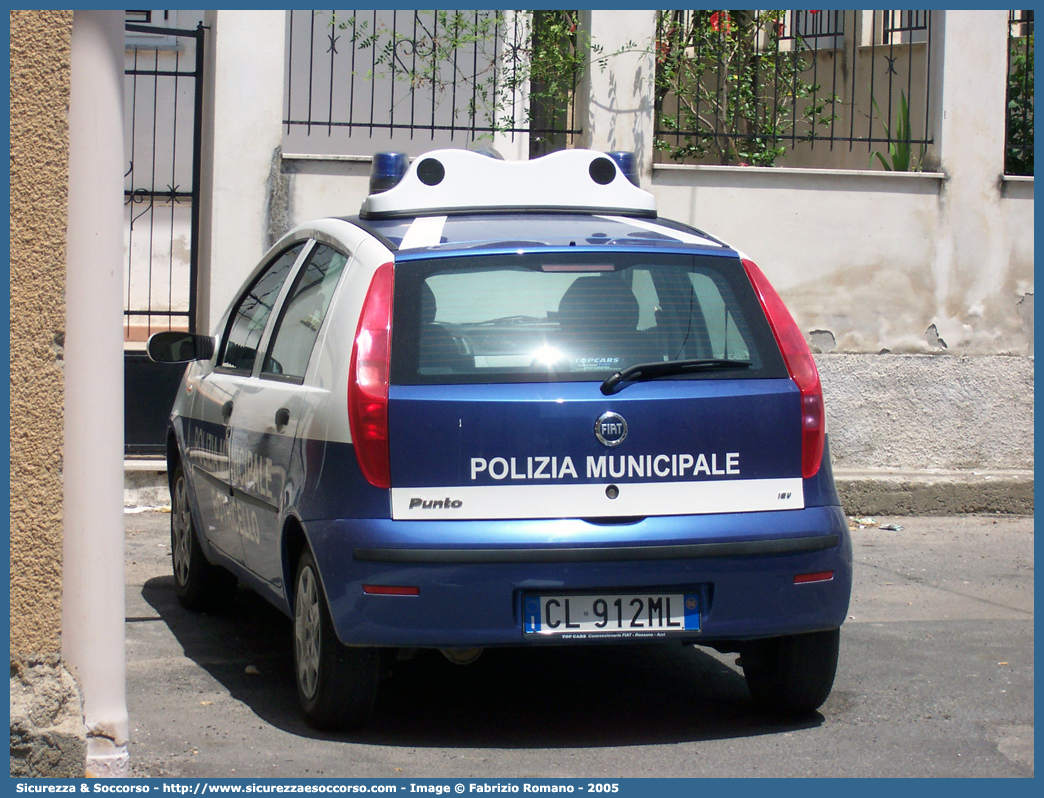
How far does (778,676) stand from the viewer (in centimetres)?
434

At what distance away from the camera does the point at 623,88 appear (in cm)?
912

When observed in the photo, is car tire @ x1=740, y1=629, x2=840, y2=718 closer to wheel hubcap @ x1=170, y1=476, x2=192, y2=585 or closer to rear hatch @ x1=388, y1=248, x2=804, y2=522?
rear hatch @ x1=388, y1=248, x2=804, y2=522

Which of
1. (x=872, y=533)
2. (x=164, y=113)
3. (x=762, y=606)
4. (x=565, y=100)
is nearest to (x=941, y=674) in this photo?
(x=762, y=606)

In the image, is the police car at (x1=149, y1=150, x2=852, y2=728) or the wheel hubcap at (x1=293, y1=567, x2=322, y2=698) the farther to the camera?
the wheel hubcap at (x1=293, y1=567, x2=322, y2=698)

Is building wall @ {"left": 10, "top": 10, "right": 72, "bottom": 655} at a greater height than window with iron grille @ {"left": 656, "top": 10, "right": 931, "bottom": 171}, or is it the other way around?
window with iron grille @ {"left": 656, "top": 10, "right": 931, "bottom": 171}

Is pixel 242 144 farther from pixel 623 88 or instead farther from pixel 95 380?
pixel 95 380

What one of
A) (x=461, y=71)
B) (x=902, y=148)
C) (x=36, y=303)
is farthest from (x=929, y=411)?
(x=36, y=303)

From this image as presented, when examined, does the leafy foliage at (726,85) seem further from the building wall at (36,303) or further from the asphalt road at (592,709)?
the building wall at (36,303)

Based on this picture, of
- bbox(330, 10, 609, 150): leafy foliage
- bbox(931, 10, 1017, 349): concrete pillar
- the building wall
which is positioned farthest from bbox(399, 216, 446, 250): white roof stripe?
bbox(931, 10, 1017, 349): concrete pillar

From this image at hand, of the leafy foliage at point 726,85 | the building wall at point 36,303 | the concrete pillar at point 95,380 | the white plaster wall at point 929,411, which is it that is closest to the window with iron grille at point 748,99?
the leafy foliage at point 726,85

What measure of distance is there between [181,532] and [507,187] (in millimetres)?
2355

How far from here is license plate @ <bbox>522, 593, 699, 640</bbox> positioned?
3865 millimetres

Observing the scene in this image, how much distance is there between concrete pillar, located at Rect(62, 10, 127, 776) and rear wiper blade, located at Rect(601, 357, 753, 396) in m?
1.40

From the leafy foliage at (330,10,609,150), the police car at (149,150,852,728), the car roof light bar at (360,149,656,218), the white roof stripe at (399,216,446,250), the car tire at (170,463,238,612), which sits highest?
the leafy foliage at (330,10,609,150)
